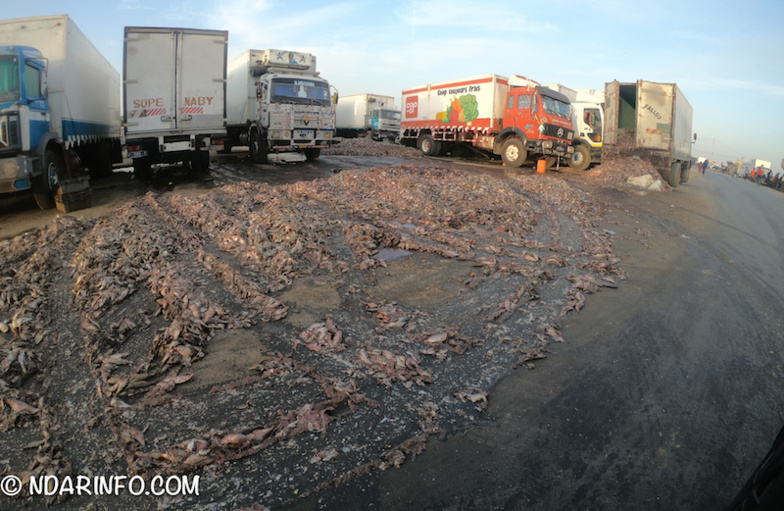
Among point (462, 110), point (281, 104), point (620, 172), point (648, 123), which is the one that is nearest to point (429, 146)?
point (462, 110)

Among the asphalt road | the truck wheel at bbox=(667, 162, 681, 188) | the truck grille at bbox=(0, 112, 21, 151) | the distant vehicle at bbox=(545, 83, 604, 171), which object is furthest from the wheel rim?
the truck wheel at bbox=(667, 162, 681, 188)

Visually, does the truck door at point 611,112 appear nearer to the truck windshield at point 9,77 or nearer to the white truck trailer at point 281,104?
the white truck trailer at point 281,104

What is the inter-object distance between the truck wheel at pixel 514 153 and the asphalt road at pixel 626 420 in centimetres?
1443

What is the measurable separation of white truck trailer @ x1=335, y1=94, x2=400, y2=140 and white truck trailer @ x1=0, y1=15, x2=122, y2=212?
22640mm

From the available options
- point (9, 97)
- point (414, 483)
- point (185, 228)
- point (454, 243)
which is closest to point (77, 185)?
point (9, 97)

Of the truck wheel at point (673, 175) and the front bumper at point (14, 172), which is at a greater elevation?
the truck wheel at point (673, 175)

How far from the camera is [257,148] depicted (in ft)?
53.9

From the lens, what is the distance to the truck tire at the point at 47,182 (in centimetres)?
822

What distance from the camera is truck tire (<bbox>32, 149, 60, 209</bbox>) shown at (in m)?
8.22

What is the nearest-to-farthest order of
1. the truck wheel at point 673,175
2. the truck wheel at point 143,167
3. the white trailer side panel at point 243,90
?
1. the truck wheel at point 143,167
2. the white trailer side panel at point 243,90
3. the truck wheel at point 673,175

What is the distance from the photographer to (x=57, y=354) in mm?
3494

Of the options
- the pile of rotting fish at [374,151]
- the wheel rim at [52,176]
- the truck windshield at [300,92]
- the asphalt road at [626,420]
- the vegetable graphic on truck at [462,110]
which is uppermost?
the vegetable graphic on truck at [462,110]

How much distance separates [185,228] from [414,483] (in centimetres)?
562

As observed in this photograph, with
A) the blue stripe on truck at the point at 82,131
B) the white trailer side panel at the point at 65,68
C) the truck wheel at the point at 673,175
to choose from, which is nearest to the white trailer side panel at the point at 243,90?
Answer: the blue stripe on truck at the point at 82,131
